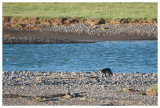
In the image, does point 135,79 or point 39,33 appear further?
point 39,33

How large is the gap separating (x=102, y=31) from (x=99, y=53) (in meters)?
7.79

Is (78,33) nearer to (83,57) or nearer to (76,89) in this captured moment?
(83,57)

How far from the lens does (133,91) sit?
1097 cm

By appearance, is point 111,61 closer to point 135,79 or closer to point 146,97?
point 135,79

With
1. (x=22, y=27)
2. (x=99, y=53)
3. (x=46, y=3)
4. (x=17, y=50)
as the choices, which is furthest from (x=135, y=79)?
(x=46, y=3)

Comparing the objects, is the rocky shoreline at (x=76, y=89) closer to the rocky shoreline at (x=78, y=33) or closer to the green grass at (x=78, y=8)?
the rocky shoreline at (x=78, y=33)

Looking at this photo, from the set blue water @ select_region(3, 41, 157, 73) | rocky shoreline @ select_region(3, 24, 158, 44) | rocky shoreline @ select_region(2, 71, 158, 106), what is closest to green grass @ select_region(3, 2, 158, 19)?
rocky shoreline @ select_region(3, 24, 158, 44)

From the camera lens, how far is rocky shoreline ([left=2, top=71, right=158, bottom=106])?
971 centimetres

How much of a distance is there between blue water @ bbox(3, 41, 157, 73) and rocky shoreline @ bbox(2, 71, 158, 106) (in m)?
2.72

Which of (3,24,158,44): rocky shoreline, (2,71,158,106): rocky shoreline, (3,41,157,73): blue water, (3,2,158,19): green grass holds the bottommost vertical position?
(3,2,158,19): green grass

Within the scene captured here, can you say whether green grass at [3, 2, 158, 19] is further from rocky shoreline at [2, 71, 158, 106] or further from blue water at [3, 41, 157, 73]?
rocky shoreline at [2, 71, 158, 106]

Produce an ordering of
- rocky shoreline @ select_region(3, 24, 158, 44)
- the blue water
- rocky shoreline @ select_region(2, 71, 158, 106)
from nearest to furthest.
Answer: rocky shoreline @ select_region(2, 71, 158, 106) < the blue water < rocky shoreline @ select_region(3, 24, 158, 44)

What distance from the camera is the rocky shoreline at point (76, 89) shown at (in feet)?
31.9

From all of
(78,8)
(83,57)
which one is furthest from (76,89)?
(78,8)
